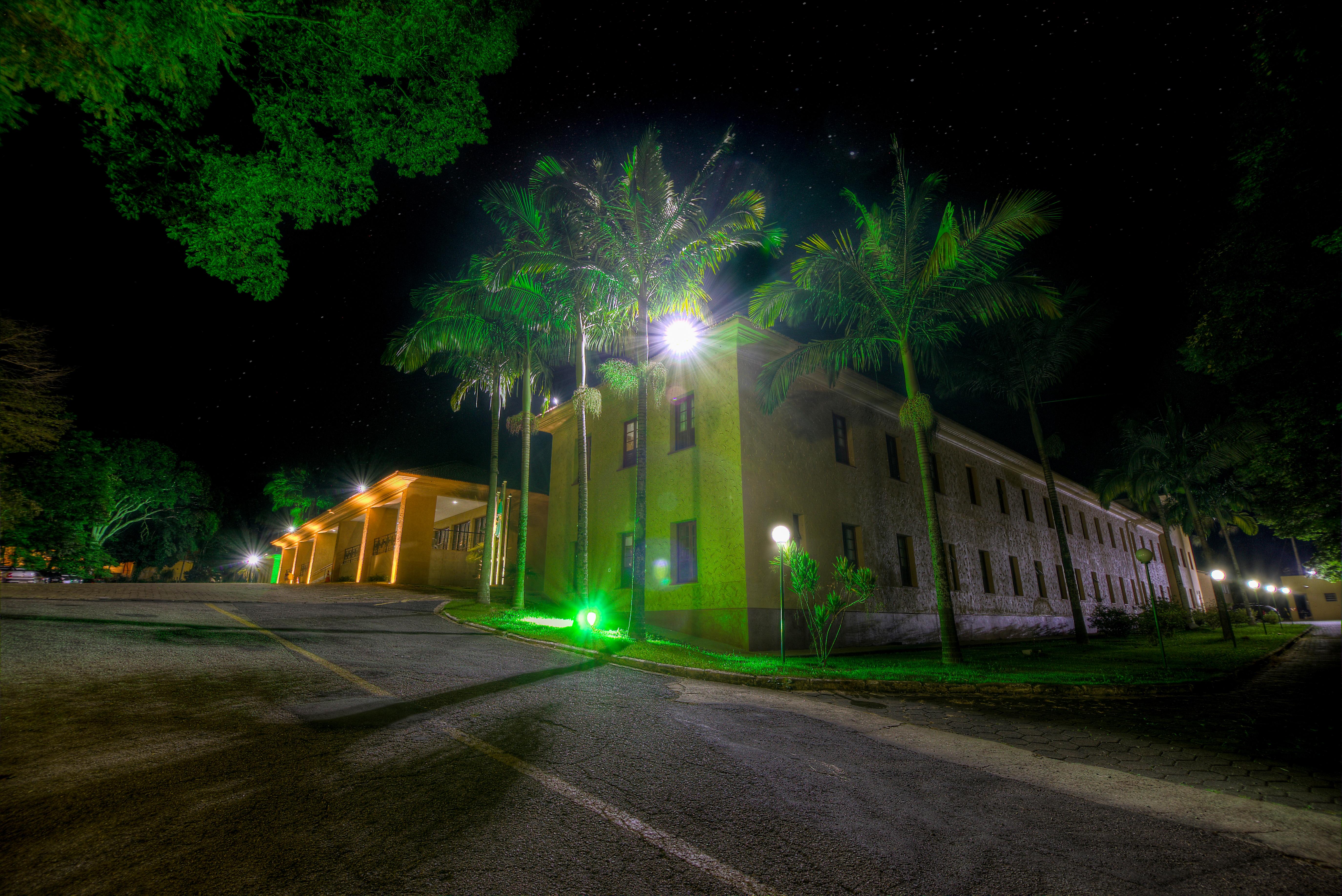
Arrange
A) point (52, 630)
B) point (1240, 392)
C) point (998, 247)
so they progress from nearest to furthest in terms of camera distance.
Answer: point (52, 630)
point (998, 247)
point (1240, 392)

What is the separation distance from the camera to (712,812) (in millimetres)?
3418

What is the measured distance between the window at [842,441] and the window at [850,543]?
2134mm

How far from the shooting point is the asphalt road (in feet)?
8.46

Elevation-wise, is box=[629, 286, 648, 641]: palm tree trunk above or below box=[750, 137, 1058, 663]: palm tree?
below

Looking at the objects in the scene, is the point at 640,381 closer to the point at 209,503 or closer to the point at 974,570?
the point at 974,570

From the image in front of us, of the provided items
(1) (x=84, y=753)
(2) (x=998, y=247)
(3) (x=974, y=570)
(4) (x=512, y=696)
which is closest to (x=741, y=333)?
(2) (x=998, y=247)

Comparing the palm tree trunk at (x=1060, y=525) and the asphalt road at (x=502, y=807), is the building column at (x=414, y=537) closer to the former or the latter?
the asphalt road at (x=502, y=807)

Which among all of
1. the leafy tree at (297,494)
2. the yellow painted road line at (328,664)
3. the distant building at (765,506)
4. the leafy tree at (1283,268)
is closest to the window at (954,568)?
the distant building at (765,506)

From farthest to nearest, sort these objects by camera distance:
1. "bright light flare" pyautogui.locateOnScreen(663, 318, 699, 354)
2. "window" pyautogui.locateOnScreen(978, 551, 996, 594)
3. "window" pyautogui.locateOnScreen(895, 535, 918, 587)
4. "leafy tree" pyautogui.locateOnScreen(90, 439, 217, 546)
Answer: "leafy tree" pyautogui.locateOnScreen(90, 439, 217, 546) < "window" pyautogui.locateOnScreen(978, 551, 996, 594) < "window" pyautogui.locateOnScreen(895, 535, 918, 587) < "bright light flare" pyautogui.locateOnScreen(663, 318, 699, 354)

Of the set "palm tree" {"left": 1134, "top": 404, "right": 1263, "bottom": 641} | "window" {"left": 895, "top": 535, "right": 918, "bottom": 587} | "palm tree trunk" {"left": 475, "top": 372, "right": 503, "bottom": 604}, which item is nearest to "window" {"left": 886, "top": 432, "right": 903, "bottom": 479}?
"window" {"left": 895, "top": 535, "right": 918, "bottom": 587}

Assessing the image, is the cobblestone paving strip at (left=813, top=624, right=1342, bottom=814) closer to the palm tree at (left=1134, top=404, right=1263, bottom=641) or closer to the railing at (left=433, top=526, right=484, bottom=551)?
the palm tree at (left=1134, top=404, right=1263, bottom=641)

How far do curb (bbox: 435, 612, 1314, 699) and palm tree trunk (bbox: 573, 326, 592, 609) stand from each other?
12.3 feet

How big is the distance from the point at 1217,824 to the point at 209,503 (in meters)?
53.4

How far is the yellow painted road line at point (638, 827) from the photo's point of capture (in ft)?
8.64
